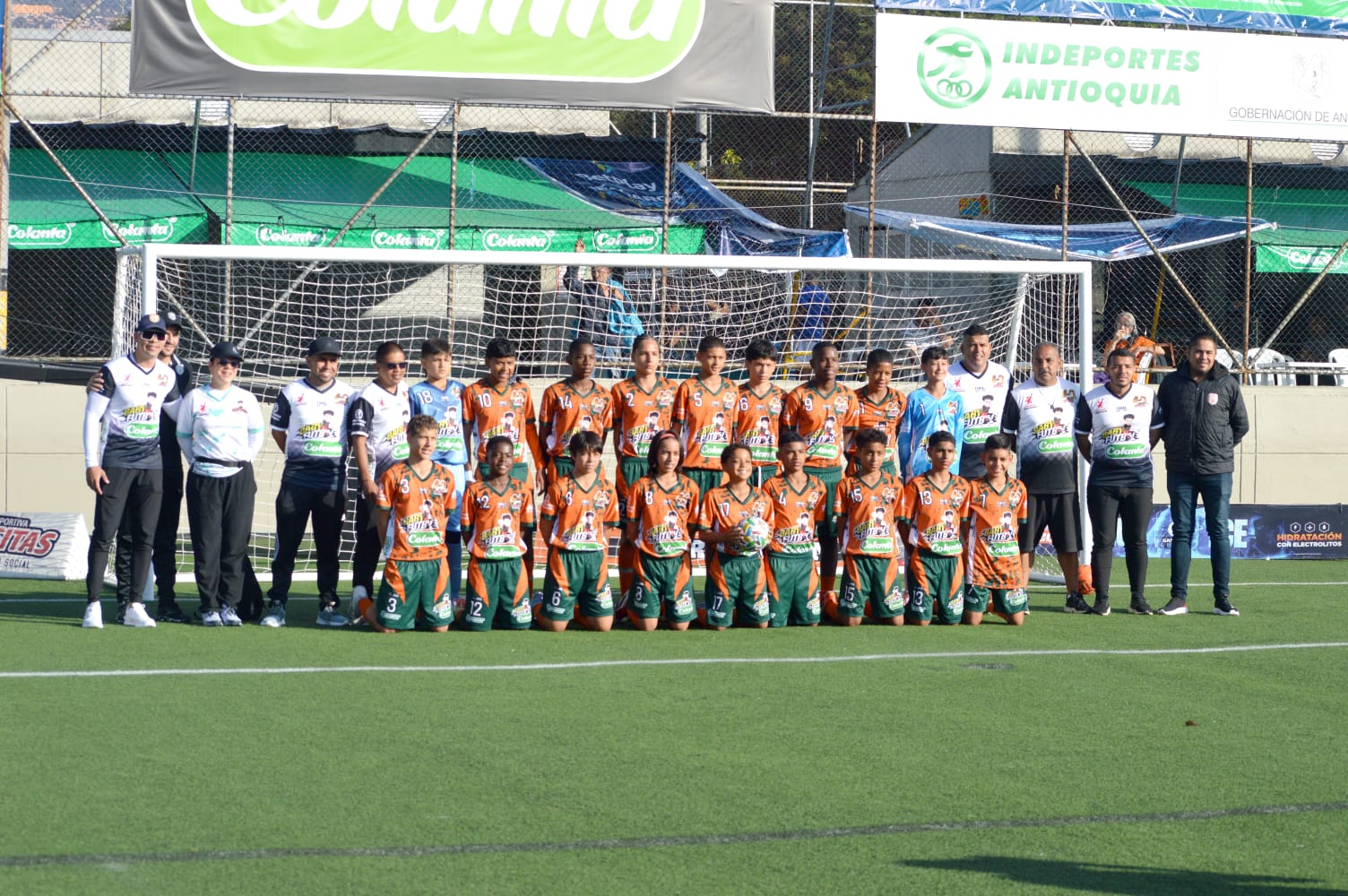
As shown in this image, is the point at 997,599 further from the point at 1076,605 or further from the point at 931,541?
the point at 1076,605

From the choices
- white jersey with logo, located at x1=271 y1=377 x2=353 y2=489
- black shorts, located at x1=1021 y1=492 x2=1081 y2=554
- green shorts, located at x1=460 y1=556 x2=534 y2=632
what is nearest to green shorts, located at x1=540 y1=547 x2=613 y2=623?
green shorts, located at x1=460 y1=556 x2=534 y2=632

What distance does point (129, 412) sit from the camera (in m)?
8.36

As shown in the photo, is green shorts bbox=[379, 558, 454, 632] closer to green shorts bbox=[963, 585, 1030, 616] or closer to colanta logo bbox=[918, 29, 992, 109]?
green shorts bbox=[963, 585, 1030, 616]

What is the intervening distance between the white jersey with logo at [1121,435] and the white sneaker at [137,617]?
5.63 m

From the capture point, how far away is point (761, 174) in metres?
23.8

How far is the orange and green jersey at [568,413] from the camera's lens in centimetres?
923

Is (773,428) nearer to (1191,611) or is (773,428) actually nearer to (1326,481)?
(1191,611)

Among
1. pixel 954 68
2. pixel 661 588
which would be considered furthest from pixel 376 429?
pixel 954 68

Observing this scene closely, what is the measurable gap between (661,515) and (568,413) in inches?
36.3

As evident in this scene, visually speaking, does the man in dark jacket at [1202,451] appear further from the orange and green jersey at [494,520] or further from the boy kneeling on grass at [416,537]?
the boy kneeling on grass at [416,537]

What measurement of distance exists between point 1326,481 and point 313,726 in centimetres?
1142

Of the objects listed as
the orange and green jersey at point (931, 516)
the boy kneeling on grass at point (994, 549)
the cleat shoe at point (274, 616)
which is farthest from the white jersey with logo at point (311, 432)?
the boy kneeling on grass at point (994, 549)

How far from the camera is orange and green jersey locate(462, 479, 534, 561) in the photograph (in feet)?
28.2

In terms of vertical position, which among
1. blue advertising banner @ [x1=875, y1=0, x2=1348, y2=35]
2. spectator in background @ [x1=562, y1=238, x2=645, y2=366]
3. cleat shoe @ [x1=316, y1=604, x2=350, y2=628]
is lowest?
cleat shoe @ [x1=316, y1=604, x2=350, y2=628]
